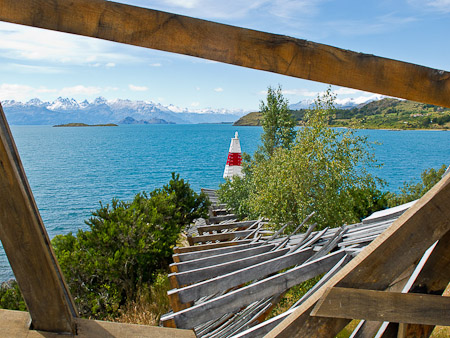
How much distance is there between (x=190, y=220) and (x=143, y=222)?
2.82m

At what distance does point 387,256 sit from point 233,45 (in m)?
1.02

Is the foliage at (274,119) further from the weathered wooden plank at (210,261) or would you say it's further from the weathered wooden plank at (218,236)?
the weathered wooden plank at (210,261)

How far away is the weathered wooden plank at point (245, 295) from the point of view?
2.95m

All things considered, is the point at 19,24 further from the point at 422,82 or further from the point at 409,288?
the point at 409,288

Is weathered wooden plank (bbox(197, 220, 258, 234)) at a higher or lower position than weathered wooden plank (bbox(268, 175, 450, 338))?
lower

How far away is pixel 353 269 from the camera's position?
5.08 ft

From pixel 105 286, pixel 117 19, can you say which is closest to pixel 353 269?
pixel 117 19

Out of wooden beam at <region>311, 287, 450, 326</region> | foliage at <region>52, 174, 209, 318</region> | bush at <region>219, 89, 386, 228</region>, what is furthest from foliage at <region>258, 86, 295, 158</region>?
wooden beam at <region>311, 287, 450, 326</region>

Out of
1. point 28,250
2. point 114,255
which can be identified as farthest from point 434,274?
point 114,255

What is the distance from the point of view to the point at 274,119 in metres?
21.1

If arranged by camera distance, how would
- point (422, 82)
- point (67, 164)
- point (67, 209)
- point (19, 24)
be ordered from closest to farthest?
point (19, 24) → point (422, 82) → point (67, 209) → point (67, 164)

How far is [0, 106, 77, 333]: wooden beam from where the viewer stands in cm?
151

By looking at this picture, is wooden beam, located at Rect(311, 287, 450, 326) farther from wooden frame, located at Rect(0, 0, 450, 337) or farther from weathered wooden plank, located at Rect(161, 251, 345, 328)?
weathered wooden plank, located at Rect(161, 251, 345, 328)

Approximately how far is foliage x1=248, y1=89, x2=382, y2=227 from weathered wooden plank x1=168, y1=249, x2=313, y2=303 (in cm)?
509
